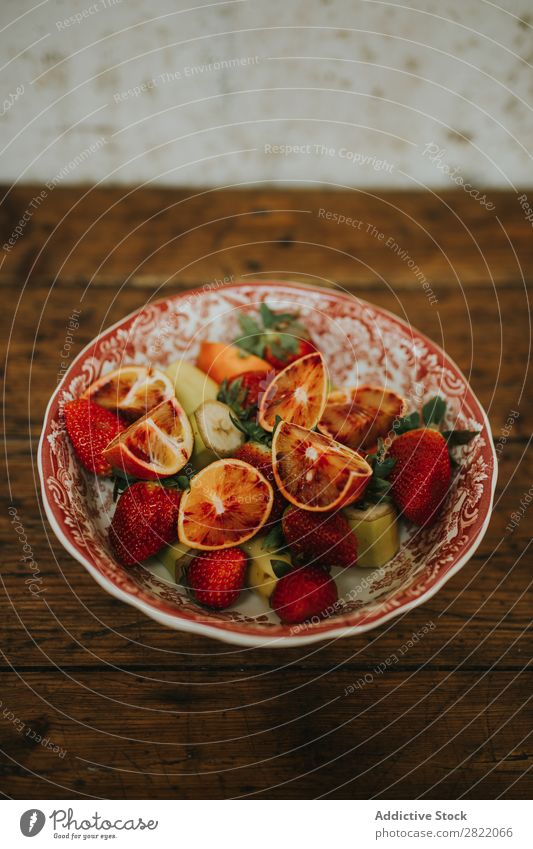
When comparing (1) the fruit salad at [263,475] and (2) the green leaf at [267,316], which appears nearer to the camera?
(1) the fruit salad at [263,475]

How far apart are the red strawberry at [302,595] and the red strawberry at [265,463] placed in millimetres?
52

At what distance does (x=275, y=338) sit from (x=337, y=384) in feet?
0.30

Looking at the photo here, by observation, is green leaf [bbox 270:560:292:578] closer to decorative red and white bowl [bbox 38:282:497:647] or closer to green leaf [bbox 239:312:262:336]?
decorative red and white bowl [bbox 38:282:497:647]

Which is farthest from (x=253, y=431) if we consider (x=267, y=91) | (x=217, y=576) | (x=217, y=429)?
(x=267, y=91)

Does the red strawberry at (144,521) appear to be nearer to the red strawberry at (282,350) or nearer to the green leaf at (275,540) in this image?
the green leaf at (275,540)

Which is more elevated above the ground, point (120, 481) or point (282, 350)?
point (282, 350)

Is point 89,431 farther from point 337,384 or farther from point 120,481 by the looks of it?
point 337,384

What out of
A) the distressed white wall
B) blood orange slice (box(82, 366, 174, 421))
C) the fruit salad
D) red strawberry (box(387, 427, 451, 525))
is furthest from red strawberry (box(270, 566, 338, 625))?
the distressed white wall

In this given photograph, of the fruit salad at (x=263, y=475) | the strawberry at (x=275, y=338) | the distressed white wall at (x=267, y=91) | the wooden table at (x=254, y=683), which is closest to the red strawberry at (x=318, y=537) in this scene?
the fruit salad at (x=263, y=475)

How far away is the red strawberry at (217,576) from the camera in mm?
555

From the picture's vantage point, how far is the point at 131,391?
2.15ft

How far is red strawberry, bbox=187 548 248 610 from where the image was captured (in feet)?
1.82

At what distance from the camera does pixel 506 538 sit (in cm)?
71
